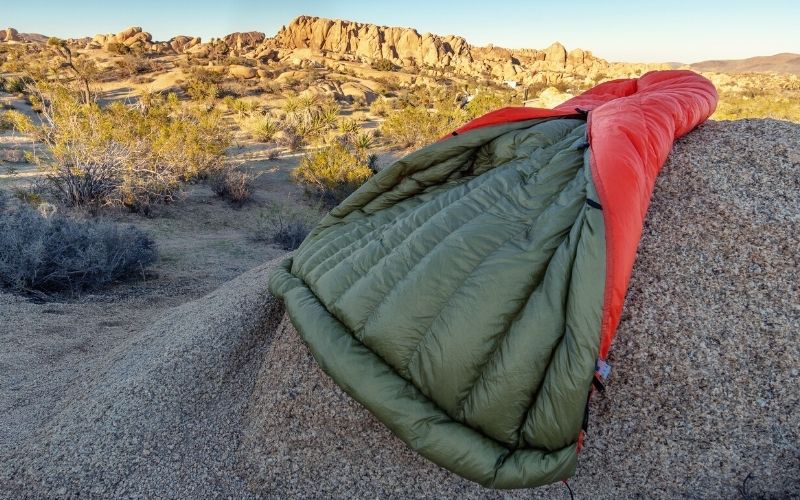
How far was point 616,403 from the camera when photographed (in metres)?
2.04

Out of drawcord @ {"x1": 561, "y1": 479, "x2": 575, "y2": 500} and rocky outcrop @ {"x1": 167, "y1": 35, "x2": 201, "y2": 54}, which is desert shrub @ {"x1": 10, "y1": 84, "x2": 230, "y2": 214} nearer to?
drawcord @ {"x1": 561, "y1": 479, "x2": 575, "y2": 500}

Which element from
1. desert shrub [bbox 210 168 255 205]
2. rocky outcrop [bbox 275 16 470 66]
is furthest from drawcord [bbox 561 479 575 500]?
rocky outcrop [bbox 275 16 470 66]

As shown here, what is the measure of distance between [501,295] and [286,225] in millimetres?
5832

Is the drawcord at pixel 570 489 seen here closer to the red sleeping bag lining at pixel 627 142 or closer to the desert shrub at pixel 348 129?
the red sleeping bag lining at pixel 627 142

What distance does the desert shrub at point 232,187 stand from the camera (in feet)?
28.2

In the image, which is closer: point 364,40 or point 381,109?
point 381,109

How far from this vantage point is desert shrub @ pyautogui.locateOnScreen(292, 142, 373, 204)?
944 centimetres

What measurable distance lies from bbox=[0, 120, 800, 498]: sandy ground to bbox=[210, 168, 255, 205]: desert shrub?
6103 mm

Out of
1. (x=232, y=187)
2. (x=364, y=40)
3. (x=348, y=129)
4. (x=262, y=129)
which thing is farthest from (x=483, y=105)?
(x=364, y=40)

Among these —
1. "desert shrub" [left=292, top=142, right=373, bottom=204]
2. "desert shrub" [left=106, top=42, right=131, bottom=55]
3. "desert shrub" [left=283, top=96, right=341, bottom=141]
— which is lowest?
"desert shrub" [left=292, top=142, right=373, bottom=204]

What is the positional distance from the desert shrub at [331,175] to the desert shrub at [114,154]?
1801mm

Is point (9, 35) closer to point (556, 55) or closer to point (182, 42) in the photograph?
point (182, 42)

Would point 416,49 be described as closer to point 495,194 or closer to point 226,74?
point 226,74

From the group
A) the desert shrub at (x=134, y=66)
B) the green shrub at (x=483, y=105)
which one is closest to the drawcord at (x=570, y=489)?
the green shrub at (x=483, y=105)
